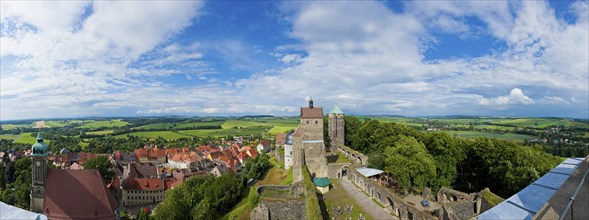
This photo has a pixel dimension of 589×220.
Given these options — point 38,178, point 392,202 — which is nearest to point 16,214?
point 392,202

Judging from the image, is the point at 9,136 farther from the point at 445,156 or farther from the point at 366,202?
the point at 445,156

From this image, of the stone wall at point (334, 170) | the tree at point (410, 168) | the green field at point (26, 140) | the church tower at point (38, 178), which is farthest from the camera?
the green field at point (26, 140)

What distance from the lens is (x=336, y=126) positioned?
4238cm

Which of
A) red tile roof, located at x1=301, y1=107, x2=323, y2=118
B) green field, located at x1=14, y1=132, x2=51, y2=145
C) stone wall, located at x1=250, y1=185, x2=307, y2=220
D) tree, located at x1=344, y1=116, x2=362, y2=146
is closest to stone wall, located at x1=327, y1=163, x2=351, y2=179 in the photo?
red tile roof, located at x1=301, y1=107, x2=323, y2=118

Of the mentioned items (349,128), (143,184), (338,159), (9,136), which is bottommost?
(143,184)

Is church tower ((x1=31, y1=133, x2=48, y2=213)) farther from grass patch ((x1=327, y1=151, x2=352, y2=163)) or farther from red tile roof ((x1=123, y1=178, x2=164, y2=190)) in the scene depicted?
grass patch ((x1=327, y1=151, x2=352, y2=163))

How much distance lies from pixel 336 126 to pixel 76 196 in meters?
31.4

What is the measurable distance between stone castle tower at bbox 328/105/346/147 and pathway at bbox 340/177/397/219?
17.7 m

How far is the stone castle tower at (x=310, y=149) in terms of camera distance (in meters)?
25.5

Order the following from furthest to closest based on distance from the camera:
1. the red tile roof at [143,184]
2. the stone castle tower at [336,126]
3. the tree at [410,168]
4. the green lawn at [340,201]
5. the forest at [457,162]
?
1. the red tile roof at [143,184]
2. the stone castle tower at [336,126]
3. the forest at [457,162]
4. the tree at [410,168]
5. the green lawn at [340,201]

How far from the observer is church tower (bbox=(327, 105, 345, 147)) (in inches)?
1650

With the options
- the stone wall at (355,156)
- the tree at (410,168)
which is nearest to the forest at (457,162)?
the tree at (410,168)

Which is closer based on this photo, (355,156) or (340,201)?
(340,201)

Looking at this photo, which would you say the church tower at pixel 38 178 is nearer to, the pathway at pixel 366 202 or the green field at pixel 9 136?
the pathway at pixel 366 202
